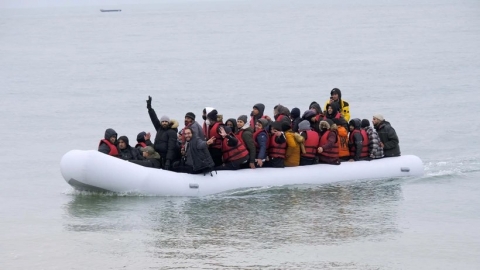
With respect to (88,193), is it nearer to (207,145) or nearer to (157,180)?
(157,180)

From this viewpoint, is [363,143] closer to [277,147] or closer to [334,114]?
[334,114]

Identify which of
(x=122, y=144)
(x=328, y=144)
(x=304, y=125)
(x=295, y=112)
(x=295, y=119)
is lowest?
(x=328, y=144)

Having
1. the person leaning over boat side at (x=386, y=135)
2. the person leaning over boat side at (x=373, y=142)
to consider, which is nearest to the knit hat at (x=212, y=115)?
the person leaning over boat side at (x=373, y=142)

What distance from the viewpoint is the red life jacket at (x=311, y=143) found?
1370 cm

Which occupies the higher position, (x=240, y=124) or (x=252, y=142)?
(x=240, y=124)

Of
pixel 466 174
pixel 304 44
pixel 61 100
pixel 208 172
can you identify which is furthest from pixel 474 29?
pixel 208 172

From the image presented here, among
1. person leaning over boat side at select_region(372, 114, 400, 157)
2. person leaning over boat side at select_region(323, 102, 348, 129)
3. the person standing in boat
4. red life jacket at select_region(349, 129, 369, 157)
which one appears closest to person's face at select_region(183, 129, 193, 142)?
the person standing in boat

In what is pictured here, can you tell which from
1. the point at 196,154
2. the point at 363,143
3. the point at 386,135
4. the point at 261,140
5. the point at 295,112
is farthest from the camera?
the point at 386,135

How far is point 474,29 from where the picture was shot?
60656 millimetres

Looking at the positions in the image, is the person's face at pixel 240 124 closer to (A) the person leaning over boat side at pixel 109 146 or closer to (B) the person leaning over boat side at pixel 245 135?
(B) the person leaning over boat side at pixel 245 135

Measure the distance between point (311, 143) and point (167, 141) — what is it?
2.21 m

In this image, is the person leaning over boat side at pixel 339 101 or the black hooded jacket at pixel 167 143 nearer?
the black hooded jacket at pixel 167 143

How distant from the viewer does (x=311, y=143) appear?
13719mm

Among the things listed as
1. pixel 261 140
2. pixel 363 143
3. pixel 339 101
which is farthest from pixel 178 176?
pixel 339 101
